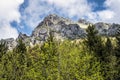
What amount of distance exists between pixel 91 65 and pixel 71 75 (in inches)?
156

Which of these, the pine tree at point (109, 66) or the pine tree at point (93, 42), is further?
the pine tree at point (109, 66)

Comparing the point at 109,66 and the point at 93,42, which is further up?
the point at 93,42

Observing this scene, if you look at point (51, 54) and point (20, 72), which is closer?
point (51, 54)

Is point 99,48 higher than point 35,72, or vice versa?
point 99,48

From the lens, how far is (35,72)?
43188 millimetres

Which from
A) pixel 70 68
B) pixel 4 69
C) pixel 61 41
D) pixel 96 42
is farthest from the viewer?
pixel 96 42

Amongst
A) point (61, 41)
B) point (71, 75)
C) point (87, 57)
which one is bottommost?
point (71, 75)

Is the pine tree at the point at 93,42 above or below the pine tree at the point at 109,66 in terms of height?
above

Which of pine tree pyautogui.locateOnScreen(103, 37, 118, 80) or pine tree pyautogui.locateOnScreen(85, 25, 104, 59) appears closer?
pine tree pyautogui.locateOnScreen(85, 25, 104, 59)

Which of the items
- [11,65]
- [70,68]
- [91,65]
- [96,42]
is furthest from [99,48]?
[11,65]

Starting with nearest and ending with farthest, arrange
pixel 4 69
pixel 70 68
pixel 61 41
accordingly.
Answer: pixel 70 68
pixel 61 41
pixel 4 69

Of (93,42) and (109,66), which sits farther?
(109,66)

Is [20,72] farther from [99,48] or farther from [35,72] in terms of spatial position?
[99,48]

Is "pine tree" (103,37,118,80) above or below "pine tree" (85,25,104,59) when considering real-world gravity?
below
